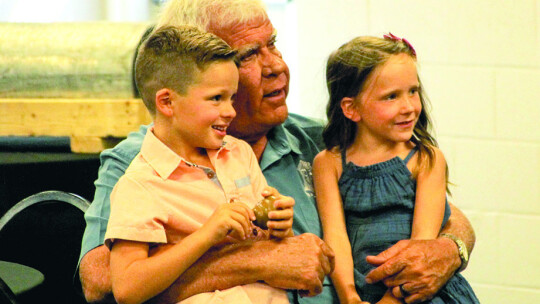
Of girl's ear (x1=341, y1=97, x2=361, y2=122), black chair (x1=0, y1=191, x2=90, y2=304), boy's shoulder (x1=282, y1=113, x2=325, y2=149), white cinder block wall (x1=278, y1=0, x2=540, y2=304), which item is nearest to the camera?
girl's ear (x1=341, y1=97, x2=361, y2=122)

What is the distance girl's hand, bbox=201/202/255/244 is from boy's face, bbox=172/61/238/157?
0.16 meters

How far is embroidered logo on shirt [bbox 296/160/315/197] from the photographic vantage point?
1943 millimetres

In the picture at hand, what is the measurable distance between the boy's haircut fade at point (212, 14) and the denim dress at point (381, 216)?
0.48 metres

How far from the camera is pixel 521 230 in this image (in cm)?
293

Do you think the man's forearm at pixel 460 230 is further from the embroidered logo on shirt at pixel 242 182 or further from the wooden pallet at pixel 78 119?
the wooden pallet at pixel 78 119

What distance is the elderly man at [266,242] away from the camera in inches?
59.3

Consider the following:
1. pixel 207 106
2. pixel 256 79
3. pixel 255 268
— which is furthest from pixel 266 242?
pixel 256 79

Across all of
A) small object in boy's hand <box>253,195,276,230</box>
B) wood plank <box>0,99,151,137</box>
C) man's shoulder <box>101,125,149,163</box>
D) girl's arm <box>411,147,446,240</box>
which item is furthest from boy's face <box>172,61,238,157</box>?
wood plank <box>0,99,151,137</box>

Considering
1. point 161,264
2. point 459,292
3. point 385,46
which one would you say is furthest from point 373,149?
point 161,264

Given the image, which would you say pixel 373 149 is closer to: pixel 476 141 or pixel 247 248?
pixel 247 248

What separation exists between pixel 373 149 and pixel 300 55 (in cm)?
137

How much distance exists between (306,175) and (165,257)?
0.67 metres

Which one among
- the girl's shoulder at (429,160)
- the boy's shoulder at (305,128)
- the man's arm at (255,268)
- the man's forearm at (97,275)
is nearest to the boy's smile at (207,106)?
the man's arm at (255,268)

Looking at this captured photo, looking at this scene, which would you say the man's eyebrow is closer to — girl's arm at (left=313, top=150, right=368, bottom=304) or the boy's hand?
girl's arm at (left=313, top=150, right=368, bottom=304)
